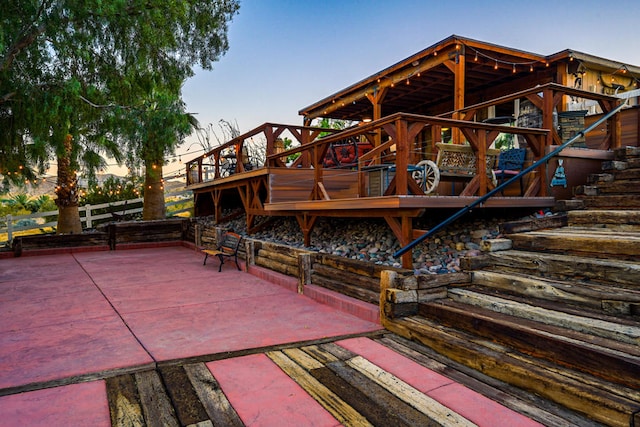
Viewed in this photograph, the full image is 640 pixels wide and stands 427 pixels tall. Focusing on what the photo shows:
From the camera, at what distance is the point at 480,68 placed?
10.0 metres

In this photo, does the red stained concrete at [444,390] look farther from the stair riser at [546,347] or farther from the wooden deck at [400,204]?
the wooden deck at [400,204]

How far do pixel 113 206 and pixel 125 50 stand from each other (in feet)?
25.9

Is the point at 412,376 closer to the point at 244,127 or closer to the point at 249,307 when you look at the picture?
the point at 249,307

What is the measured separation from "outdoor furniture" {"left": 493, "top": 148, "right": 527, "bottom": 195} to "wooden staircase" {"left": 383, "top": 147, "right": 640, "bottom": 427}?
119 cm

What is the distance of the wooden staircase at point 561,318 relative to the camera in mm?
2205

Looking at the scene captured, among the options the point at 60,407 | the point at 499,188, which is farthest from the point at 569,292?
the point at 60,407

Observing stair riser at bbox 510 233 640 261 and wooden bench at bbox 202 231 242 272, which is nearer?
stair riser at bbox 510 233 640 261

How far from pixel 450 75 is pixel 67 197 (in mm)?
10788

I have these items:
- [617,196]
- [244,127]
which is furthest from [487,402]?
[244,127]

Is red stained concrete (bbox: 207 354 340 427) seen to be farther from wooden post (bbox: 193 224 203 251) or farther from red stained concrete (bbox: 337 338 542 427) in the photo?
wooden post (bbox: 193 224 203 251)

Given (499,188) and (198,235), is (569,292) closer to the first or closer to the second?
(499,188)

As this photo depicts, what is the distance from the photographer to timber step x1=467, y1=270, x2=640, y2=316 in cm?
276

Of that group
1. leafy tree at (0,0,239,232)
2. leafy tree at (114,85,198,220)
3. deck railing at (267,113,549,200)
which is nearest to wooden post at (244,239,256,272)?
deck railing at (267,113,549,200)

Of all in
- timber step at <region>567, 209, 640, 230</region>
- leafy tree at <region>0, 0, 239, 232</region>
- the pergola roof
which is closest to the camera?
timber step at <region>567, 209, 640, 230</region>
